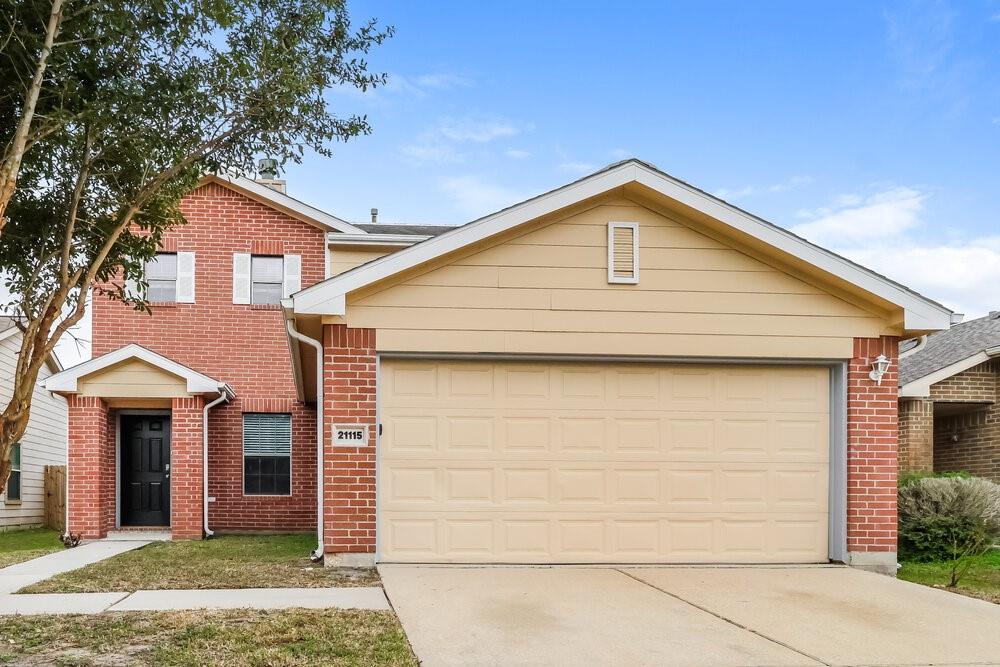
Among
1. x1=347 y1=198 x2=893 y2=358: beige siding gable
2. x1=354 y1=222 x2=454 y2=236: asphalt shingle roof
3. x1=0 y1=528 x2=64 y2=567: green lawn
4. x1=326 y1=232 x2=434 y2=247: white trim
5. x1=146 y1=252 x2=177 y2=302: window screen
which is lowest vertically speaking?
x1=0 y1=528 x2=64 y2=567: green lawn

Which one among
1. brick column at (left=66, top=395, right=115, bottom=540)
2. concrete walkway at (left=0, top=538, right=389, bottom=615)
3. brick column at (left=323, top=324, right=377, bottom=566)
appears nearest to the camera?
concrete walkway at (left=0, top=538, right=389, bottom=615)

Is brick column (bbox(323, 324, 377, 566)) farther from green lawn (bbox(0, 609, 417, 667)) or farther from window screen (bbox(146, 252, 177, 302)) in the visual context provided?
window screen (bbox(146, 252, 177, 302))

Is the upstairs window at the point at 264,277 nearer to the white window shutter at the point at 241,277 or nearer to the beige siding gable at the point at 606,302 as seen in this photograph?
the white window shutter at the point at 241,277

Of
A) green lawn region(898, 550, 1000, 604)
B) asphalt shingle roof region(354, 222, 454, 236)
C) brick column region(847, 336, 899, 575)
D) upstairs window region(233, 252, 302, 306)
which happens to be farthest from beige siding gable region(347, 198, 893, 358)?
asphalt shingle roof region(354, 222, 454, 236)

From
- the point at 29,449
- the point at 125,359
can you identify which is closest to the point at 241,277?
the point at 125,359

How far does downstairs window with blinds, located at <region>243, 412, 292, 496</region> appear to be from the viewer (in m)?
15.2

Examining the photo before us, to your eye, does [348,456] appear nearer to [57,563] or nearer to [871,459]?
[57,563]

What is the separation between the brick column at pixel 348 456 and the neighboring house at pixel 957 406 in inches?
417

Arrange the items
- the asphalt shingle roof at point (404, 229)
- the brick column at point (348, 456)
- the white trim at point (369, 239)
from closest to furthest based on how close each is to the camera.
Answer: the brick column at point (348, 456) → the white trim at point (369, 239) → the asphalt shingle roof at point (404, 229)

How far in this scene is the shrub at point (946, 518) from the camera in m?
10.6

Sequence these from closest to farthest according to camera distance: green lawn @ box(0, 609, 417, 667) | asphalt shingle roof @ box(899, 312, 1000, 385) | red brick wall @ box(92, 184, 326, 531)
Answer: green lawn @ box(0, 609, 417, 667), red brick wall @ box(92, 184, 326, 531), asphalt shingle roof @ box(899, 312, 1000, 385)

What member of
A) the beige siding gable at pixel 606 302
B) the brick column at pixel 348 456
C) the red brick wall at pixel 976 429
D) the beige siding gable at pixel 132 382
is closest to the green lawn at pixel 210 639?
the brick column at pixel 348 456

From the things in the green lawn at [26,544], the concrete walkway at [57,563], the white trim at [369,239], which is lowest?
the green lawn at [26,544]

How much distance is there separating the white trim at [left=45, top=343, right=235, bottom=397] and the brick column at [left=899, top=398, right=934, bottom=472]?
40.5 ft
